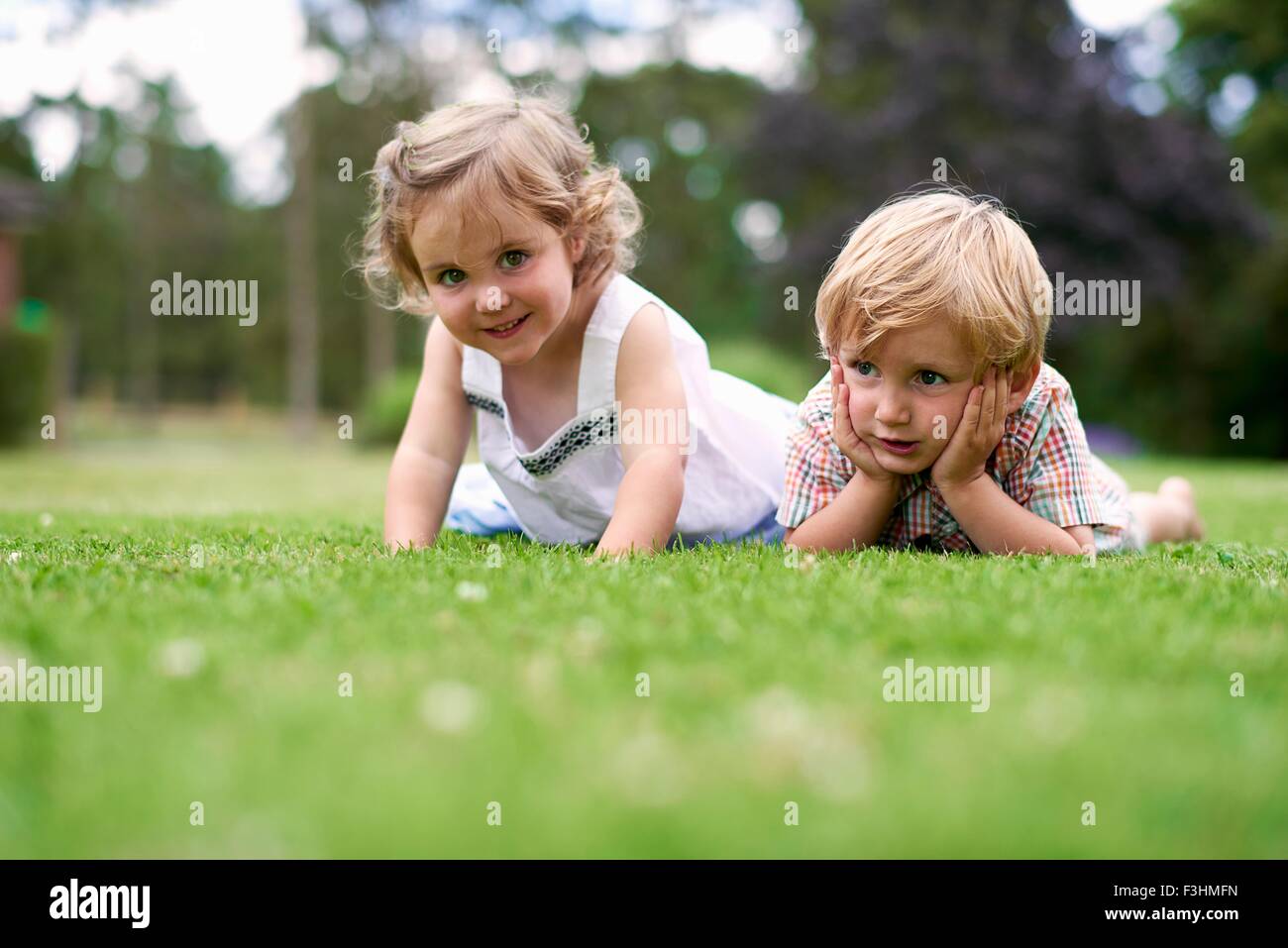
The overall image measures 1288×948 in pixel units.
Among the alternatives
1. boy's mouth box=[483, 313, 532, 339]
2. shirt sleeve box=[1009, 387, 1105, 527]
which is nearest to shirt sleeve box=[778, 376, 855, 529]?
shirt sleeve box=[1009, 387, 1105, 527]

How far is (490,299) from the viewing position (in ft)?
12.6

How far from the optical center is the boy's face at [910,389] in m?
3.55

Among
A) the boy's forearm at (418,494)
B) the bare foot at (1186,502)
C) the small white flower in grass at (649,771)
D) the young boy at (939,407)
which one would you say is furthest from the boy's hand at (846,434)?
the bare foot at (1186,502)

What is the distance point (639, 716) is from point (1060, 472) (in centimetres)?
272

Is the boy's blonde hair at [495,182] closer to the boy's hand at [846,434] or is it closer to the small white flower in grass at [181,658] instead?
the boy's hand at [846,434]

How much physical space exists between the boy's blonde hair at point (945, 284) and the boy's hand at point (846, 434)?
0.48 ft

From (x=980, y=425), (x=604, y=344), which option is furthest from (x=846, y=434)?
(x=604, y=344)

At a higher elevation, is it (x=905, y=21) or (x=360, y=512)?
(x=905, y=21)

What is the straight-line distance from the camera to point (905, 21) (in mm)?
29016

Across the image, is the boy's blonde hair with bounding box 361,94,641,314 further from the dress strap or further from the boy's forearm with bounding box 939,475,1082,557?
the boy's forearm with bounding box 939,475,1082,557

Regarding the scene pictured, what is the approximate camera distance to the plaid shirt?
4020mm

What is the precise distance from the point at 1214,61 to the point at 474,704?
3702 centimetres

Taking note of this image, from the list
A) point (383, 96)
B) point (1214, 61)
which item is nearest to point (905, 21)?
point (1214, 61)
